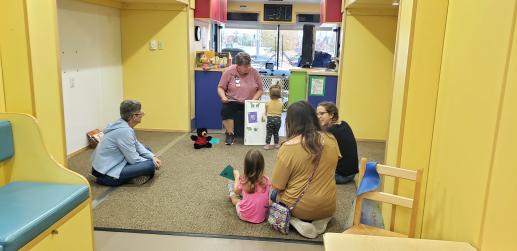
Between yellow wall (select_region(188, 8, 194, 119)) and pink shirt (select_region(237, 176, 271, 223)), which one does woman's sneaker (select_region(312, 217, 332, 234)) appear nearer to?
pink shirt (select_region(237, 176, 271, 223))

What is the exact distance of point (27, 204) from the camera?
2.08 meters

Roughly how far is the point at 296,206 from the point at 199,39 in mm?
4326

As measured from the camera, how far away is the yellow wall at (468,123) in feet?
4.93

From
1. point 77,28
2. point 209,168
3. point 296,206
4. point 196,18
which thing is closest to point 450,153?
point 296,206

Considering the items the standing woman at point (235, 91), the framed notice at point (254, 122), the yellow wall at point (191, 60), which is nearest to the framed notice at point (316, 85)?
the standing woman at point (235, 91)

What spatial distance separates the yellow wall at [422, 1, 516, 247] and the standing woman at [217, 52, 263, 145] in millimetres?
3403

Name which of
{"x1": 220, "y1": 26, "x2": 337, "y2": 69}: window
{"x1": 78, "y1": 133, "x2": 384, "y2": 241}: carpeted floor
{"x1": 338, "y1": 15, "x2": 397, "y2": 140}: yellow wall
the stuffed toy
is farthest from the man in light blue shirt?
{"x1": 220, "y1": 26, "x2": 337, "y2": 69}: window

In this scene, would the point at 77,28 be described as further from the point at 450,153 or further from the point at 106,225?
the point at 450,153

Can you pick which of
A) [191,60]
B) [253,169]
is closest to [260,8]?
[191,60]

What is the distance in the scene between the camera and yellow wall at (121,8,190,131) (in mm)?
5707

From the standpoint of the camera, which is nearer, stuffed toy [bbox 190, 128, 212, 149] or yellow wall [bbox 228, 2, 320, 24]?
stuffed toy [bbox 190, 128, 212, 149]

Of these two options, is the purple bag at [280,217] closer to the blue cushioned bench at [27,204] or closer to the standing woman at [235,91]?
the blue cushioned bench at [27,204]

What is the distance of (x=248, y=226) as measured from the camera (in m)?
2.97

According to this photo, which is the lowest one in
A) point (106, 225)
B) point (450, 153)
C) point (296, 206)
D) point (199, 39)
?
point (106, 225)
